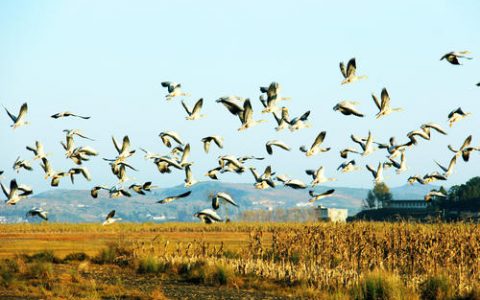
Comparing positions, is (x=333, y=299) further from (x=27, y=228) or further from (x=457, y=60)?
(x=27, y=228)

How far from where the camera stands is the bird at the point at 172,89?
24.3m

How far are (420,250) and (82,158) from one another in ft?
46.8

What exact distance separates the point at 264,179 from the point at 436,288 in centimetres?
814

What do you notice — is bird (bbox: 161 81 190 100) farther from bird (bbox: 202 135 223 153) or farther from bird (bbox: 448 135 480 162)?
bird (bbox: 448 135 480 162)

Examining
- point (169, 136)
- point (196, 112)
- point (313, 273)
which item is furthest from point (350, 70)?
point (313, 273)

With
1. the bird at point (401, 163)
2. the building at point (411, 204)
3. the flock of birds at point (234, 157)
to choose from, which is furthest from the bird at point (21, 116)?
the building at point (411, 204)

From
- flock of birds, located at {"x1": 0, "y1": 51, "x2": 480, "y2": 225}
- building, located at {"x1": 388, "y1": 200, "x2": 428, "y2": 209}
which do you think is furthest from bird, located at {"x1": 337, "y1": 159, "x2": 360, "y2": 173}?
building, located at {"x1": 388, "y1": 200, "x2": 428, "y2": 209}

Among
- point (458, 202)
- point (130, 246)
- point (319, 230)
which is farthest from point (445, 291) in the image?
point (458, 202)

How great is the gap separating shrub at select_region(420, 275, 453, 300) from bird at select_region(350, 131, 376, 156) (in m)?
6.68

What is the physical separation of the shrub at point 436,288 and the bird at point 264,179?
778cm

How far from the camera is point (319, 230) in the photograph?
37.9m

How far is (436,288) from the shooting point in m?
28.8

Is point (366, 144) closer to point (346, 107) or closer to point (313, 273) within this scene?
point (346, 107)

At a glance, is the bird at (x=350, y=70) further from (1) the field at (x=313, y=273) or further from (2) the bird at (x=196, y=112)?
(1) the field at (x=313, y=273)
